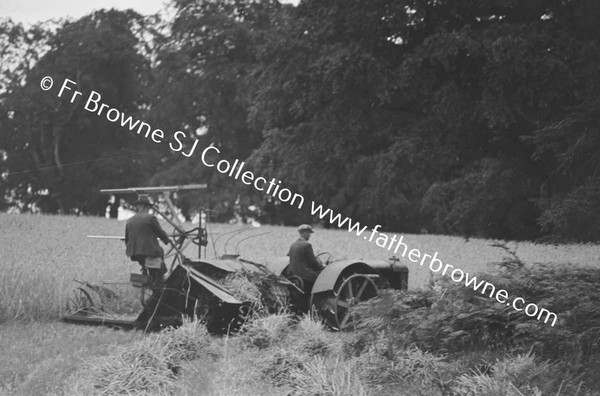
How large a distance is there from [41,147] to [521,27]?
63.5 feet

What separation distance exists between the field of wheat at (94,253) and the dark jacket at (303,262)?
0.66 metres

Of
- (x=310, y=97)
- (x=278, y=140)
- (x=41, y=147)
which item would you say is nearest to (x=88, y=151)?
(x=41, y=147)

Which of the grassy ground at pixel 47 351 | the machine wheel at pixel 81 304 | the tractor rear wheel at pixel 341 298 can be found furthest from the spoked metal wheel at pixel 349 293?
the machine wheel at pixel 81 304

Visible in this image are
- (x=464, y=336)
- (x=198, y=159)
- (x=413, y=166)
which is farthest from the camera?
(x=198, y=159)

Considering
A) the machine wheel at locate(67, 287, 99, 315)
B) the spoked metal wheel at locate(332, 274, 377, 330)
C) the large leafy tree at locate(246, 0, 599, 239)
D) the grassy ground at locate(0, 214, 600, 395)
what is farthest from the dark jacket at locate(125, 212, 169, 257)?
the large leafy tree at locate(246, 0, 599, 239)

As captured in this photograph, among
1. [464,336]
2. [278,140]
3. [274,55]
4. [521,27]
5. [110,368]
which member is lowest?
[110,368]

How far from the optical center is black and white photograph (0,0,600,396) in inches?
311

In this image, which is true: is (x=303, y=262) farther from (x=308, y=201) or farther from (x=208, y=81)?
(x=208, y=81)

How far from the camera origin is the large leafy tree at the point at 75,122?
29.5m

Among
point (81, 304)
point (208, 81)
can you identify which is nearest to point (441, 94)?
point (81, 304)

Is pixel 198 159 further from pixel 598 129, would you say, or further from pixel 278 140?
pixel 598 129

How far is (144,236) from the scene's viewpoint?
11.8 metres

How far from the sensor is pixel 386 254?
816 inches

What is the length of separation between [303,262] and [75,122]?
69.0 feet
